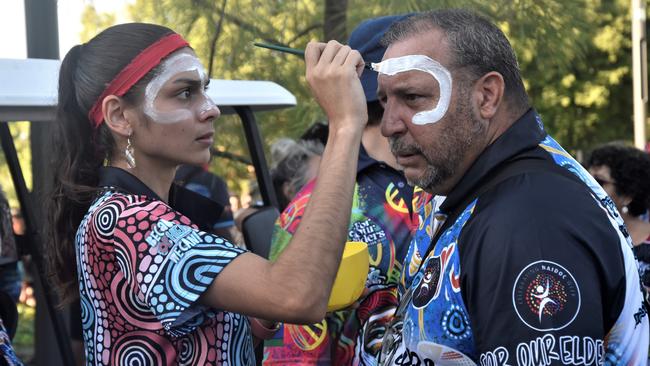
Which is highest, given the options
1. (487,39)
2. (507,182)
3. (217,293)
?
(487,39)

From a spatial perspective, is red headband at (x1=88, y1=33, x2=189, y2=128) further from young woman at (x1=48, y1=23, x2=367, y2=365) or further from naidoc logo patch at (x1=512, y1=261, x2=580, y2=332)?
naidoc logo patch at (x1=512, y1=261, x2=580, y2=332)

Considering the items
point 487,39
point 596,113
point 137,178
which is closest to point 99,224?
point 137,178

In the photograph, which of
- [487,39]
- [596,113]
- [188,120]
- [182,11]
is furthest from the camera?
[596,113]

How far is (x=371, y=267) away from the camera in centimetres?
269

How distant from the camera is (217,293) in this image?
1.92m

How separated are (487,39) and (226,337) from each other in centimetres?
96

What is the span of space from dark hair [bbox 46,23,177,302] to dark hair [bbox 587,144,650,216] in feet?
12.8

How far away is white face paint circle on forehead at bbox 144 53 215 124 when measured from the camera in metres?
2.24

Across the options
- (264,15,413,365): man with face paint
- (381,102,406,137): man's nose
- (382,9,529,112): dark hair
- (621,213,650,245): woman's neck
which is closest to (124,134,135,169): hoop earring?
(264,15,413,365): man with face paint

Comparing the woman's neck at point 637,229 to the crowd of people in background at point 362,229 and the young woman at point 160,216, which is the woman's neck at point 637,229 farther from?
the young woman at point 160,216

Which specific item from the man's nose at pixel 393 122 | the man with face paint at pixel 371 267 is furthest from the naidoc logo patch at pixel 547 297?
the man with face paint at pixel 371 267

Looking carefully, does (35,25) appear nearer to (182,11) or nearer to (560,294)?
(182,11)

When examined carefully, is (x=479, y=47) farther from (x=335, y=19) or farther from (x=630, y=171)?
(x=335, y=19)

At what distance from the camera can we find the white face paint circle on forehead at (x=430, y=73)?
1.95 m
